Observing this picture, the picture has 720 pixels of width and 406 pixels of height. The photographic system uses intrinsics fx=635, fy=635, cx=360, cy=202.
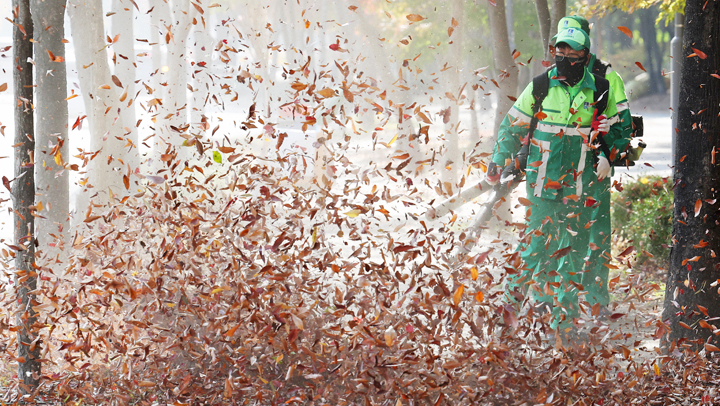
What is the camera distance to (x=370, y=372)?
10.4 ft

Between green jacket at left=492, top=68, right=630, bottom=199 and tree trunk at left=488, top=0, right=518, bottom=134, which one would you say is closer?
green jacket at left=492, top=68, right=630, bottom=199

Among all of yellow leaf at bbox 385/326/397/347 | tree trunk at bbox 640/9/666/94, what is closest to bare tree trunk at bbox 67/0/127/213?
yellow leaf at bbox 385/326/397/347

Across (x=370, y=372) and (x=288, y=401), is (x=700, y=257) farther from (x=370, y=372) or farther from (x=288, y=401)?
(x=288, y=401)

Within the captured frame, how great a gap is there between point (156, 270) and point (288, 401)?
98 cm

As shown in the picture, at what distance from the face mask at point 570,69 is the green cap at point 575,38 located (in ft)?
0.31

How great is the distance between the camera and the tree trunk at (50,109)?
158 inches

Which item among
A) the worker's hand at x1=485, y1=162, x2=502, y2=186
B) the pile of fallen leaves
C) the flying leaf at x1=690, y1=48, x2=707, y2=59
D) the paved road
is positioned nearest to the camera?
the pile of fallen leaves

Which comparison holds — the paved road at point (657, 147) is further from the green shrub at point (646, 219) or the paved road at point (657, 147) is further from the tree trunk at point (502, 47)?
the green shrub at point (646, 219)

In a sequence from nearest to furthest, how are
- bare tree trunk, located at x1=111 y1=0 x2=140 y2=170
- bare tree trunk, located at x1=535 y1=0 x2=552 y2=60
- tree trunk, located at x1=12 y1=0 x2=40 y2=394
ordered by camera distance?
tree trunk, located at x1=12 y1=0 x2=40 y2=394 < bare tree trunk, located at x1=535 y1=0 x2=552 y2=60 < bare tree trunk, located at x1=111 y1=0 x2=140 y2=170

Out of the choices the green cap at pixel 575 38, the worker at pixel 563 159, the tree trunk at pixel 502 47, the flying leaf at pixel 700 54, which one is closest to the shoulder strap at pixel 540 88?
the worker at pixel 563 159

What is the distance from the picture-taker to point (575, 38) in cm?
434

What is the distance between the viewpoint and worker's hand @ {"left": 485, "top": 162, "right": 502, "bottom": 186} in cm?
464

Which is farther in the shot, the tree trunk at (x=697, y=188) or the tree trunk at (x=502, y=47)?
the tree trunk at (x=502, y=47)

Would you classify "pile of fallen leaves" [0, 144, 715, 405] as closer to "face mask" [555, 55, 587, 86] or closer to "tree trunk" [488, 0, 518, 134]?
"face mask" [555, 55, 587, 86]
